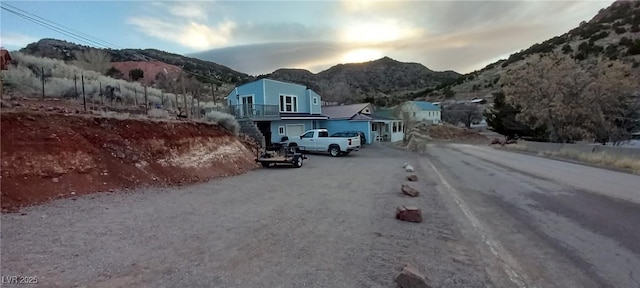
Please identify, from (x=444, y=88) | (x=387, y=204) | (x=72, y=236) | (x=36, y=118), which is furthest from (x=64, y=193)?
(x=444, y=88)

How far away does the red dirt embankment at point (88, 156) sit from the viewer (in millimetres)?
8312

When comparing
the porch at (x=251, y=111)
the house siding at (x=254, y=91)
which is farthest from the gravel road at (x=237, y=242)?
the house siding at (x=254, y=91)

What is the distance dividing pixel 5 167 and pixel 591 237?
12.8 metres

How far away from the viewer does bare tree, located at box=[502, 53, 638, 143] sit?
959 inches

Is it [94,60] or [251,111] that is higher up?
[94,60]

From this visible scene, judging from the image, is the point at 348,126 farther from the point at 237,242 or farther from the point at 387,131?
the point at 237,242

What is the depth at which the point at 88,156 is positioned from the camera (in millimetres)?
10023

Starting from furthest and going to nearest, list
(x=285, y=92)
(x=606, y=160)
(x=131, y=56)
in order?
(x=131, y=56) → (x=285, y=92) → (x=606, y=160)

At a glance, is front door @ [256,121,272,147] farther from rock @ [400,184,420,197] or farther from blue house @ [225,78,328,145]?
rock @ [400,184,420,197]

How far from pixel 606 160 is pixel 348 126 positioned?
22938 mm

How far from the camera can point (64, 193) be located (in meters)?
8.55

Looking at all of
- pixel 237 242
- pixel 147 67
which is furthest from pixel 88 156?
pixel 147 67

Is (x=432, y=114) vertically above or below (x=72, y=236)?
above

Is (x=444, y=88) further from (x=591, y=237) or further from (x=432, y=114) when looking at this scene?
(x=591, y=237)
